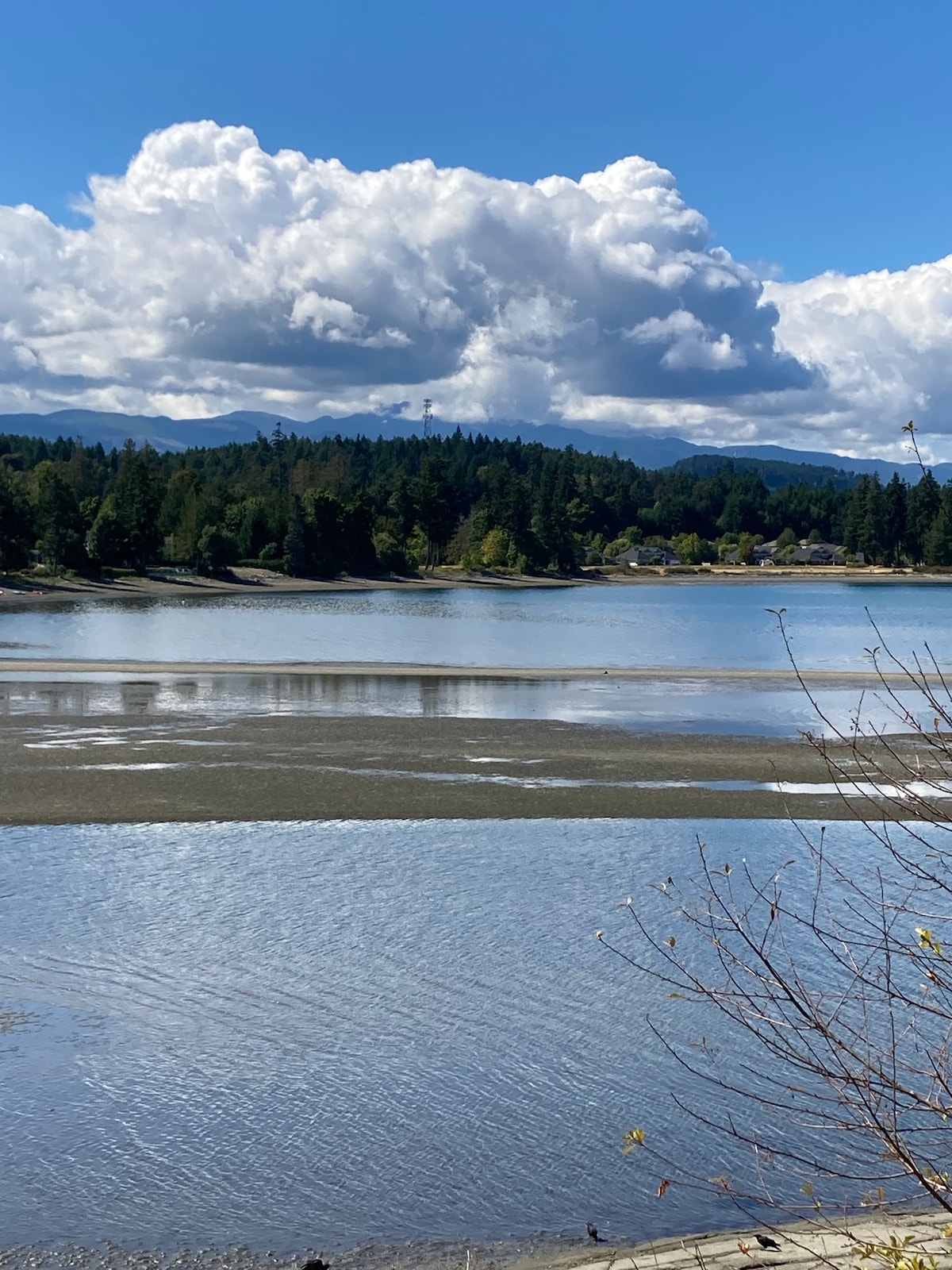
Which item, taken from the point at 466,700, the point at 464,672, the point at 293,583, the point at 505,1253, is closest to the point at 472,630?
the point at 464,672

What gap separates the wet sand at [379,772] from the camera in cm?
2244

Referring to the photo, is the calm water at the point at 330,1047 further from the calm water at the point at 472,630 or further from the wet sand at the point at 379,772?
the calm water at the point at 472,630

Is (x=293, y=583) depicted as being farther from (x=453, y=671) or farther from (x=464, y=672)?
(x=464, y=672)

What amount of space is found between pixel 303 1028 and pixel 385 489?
556 ft

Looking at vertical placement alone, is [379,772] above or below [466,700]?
above

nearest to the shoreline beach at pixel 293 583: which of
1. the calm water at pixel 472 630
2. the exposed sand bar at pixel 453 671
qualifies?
the calm water at pixel 472 630

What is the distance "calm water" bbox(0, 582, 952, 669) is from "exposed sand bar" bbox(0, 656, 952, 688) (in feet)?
7.07

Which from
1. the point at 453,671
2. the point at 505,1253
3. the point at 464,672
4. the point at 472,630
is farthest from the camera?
the point at 472,630

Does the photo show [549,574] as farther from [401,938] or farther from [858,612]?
[401,938]

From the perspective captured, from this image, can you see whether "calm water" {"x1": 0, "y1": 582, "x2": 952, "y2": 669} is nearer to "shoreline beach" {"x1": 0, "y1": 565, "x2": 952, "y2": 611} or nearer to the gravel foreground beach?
"shoreline beach" {"x1": 0, "y1": 565, "x2": 952, "y2": 611}

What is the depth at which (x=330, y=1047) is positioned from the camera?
39.9 feet

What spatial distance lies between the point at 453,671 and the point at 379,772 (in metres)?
21.8

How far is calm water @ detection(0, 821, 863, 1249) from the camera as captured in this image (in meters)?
9.33

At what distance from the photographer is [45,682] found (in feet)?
137
